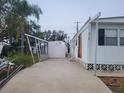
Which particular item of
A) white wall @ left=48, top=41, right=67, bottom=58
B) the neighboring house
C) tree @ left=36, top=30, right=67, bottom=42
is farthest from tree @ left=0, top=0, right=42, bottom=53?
tree @ left=36, top=30, right=67, bottom=42

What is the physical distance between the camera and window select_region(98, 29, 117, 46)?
19.7 meters

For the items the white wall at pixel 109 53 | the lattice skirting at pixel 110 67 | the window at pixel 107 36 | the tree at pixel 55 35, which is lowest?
the lattice skirting at pixel 110 67

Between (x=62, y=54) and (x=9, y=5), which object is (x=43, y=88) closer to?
(x=9, y=5)

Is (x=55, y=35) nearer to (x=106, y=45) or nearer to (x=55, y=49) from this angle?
(x=55, y=49)

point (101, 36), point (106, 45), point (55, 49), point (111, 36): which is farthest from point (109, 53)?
point (55, 49)

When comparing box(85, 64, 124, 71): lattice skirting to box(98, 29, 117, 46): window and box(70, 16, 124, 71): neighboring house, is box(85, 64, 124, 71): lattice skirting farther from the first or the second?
box(98, 29, 117, 46): window

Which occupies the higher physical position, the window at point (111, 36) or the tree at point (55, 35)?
the tree at point (55, 35)

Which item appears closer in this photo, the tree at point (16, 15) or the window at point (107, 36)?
the window at point (107, 36)

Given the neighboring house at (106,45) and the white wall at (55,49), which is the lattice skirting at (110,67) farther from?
the white wall at (55,49)

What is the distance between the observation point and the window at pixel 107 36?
64.5ft

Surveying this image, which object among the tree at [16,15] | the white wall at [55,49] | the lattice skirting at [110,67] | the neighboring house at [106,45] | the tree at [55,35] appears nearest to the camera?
the neighboring house at [106,45]

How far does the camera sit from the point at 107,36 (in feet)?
64.5

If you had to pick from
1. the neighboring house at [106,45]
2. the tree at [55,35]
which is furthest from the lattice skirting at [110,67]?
→ the tree at [55,35]

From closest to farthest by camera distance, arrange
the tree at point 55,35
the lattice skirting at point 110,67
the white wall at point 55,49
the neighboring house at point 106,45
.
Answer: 1. the neighboring house at point 106,45
2. the lattice skirting at point 110,67
3. the white wall at point 55,49
4. the tree at point 55,35
